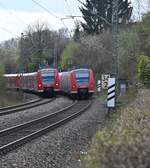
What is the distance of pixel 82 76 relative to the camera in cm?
4778

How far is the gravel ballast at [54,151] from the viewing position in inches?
488

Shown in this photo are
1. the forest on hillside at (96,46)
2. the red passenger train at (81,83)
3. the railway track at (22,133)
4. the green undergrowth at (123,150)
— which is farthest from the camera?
the forest on hillside at (96,46)

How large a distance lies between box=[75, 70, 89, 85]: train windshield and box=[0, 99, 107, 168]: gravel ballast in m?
25.7

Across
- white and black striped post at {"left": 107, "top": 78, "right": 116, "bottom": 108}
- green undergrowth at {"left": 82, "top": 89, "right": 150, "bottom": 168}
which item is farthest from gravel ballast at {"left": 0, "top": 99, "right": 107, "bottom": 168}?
white and black striped post at {"left": 107, "top": 78, "right": 116, "bottom": 108}

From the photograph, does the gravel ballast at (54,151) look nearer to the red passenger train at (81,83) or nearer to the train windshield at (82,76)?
the red passenger train at (81,83)

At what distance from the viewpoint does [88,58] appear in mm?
85062

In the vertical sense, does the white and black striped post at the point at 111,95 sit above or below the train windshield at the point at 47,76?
above

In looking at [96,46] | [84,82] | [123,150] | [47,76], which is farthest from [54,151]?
[96,46]

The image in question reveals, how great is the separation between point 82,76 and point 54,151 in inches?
1308

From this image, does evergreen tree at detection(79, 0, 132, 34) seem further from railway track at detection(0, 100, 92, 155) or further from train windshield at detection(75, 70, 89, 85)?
railway track at detection(0, 100, 92, 155)

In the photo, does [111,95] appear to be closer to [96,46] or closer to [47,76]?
[47,76]

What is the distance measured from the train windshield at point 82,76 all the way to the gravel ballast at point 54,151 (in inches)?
1011

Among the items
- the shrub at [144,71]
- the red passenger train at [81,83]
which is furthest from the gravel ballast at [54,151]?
the red passenger train at [81,83]

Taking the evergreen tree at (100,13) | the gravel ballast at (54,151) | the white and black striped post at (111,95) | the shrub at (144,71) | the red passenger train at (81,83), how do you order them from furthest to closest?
the evergreen tree at (100,13) < the red passenger train at (81,83) < the shrub at (144,71) < the white and black striped post at (111,95) < the gravel ballast at (54,151)
